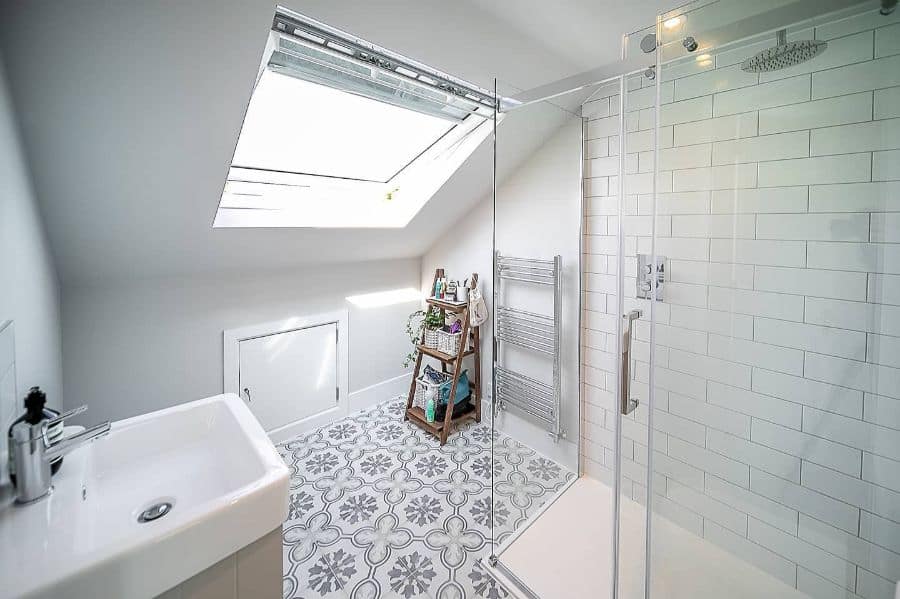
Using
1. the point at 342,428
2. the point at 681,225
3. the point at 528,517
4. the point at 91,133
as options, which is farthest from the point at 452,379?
the point at 91,133

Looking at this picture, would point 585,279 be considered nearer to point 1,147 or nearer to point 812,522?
point 812,522

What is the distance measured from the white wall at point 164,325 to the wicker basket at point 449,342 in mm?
759

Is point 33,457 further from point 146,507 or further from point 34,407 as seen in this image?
point 146,507

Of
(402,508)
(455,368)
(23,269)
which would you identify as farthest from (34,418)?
(455,368)

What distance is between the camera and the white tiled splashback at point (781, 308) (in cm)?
115

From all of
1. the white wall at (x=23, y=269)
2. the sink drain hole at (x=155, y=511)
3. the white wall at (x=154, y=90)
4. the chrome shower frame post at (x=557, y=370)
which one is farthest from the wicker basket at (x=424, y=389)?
the white wall at (x=23, y=269)

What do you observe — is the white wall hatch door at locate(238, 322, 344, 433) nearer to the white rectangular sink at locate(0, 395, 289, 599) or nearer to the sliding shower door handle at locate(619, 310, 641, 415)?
the white rectangular sink at locate(0, 395, 289, 599)

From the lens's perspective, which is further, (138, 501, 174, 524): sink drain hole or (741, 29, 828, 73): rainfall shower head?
(741, 29, 828, 73): rainfall shower head

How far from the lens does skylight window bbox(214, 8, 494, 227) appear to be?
154 centimetres

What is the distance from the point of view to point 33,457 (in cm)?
88

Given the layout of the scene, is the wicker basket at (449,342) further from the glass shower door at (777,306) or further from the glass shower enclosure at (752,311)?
the glass shower door at (777,306)

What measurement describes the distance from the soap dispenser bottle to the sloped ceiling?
2.76 feet

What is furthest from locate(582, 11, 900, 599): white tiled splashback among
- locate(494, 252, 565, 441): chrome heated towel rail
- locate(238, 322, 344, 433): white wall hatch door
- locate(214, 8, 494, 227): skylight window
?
locate(238, 322, 344, 433): white wall hatch door

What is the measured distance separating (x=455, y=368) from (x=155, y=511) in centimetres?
177
